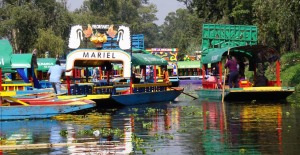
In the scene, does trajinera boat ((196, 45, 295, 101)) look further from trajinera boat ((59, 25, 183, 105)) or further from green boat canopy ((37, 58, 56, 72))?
green boat canopy ((37, 58, 56, 72))

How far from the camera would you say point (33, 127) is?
21.0 meters

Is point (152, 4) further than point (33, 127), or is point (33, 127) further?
point (152, 4)

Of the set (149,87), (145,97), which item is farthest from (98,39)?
(149,87)

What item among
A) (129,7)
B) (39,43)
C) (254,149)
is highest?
(129,7)

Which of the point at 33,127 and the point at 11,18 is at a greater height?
the point at 11,18

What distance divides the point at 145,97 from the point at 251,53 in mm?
6457

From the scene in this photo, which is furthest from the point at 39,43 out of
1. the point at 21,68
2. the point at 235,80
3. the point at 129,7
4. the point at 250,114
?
the point at 129,7

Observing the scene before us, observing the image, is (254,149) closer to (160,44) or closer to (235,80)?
(235,80)

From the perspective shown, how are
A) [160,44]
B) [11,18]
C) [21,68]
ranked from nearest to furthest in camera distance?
1. [21,68]
2. [11,18]
3. [160,44]

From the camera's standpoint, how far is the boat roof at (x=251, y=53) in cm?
3297

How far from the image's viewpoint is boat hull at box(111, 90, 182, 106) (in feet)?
97.5

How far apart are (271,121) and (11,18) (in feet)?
182

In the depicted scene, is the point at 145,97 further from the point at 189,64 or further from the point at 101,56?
the point at 189,64

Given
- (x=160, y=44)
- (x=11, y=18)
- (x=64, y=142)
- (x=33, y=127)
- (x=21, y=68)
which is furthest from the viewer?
(x=160, y=44)
